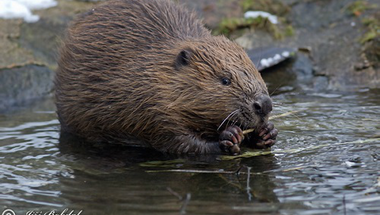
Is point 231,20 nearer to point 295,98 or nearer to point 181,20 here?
point 295,98

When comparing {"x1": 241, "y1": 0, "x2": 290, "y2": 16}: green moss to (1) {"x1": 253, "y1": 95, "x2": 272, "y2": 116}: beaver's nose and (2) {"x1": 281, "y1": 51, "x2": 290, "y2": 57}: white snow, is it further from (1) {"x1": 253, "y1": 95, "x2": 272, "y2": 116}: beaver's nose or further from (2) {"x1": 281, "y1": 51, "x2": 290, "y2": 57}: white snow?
(1) {"x1": 253, "y1": 95, "x2": 272, "y2": 116}: beaver's nose

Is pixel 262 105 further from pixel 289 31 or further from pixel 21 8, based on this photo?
pixel 21 8

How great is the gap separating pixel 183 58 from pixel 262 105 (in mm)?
686

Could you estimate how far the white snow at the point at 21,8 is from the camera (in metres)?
7.31

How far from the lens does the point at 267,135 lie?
13.2ft

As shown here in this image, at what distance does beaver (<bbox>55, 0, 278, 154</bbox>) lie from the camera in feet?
13.1

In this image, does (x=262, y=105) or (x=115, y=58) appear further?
(x=115, y=58)

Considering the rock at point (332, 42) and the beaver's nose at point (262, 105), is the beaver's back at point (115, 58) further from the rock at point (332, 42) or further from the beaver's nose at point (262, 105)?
the rock at point (332, 42)

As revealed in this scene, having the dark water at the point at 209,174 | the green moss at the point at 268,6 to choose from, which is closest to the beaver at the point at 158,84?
the dark water at the point at 209,174

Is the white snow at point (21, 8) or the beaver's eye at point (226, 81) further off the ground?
the white snow at point (21, 8)

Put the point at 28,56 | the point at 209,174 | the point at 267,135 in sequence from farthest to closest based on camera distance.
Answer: the point at 28,56, the point at 267,135, the point at 209,174

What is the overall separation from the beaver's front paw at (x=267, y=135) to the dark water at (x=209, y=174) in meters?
0.09

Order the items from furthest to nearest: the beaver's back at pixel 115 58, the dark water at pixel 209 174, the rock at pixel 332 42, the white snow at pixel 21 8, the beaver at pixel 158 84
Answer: the white snow at pixel 21 8 → the rock at pixel 332 42 → the beaver's back at pixel 115 58 → the beaver at pixel 158 84 → the dark water at pixel 209 174

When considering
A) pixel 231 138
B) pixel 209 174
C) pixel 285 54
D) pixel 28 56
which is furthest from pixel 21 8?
pixel 209 174
